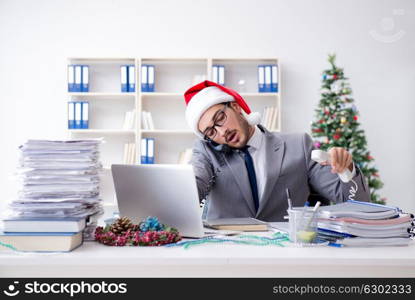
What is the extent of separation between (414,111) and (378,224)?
4.07 meters

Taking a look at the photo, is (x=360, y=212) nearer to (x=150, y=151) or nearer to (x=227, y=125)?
(x=227, y=125)

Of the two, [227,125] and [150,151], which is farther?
[150,151]

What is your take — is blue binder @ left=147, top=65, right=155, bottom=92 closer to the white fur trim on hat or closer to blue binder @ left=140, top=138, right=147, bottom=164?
blue binder @ left=140, top=138, right=147, bottom=164

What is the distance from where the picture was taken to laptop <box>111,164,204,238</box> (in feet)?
4.25

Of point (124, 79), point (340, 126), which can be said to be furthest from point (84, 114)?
point (340, 126)

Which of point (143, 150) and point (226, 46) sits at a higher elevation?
point (226, 46)

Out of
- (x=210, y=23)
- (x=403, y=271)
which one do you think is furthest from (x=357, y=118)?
(x=403, y=271)

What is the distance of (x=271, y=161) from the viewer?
2.02 metres

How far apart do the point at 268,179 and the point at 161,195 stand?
0.72 metres

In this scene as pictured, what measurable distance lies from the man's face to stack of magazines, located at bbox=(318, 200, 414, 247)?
2.48 feet

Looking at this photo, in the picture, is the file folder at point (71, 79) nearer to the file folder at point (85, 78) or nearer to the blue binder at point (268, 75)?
the file folder at point (85, 78)

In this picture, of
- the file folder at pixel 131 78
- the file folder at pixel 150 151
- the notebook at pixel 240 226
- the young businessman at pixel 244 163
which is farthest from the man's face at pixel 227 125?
the file folder at pixel 131 78

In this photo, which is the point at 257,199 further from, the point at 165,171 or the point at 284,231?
the point at 165,171

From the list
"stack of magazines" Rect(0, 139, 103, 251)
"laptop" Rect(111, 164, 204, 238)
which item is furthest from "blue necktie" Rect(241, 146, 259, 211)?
"stack of magazines" Rect(0, 139, 103, 251)
